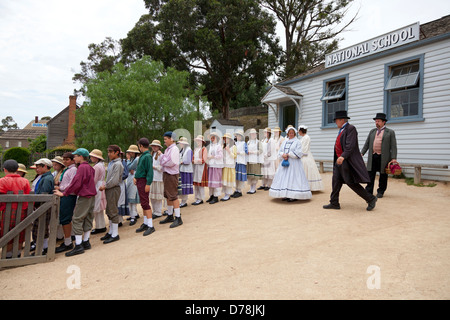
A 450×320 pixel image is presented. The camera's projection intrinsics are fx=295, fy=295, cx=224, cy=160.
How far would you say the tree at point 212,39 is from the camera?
23.1 metres

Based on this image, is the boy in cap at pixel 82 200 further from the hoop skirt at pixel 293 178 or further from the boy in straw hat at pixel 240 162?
the boy in straw hat at pixel 240 162

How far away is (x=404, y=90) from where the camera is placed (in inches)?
390

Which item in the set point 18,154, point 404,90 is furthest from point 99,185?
point 18,154

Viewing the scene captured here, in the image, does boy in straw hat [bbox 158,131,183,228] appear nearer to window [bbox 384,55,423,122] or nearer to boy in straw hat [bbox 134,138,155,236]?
boy in straw hat [bbox 134,138,155,236]

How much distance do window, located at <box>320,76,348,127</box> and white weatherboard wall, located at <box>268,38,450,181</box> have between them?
238mm

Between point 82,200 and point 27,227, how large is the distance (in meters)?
0.86

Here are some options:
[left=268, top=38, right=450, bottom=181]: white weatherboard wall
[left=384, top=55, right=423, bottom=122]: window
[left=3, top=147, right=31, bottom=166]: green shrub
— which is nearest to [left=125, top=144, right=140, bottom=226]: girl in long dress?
[left=268, top=38, right=450, bottom=181]: white weatherboard wall

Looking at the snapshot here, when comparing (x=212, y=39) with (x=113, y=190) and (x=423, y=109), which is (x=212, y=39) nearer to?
(x=423, y=109)

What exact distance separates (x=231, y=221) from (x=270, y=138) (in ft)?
13.2

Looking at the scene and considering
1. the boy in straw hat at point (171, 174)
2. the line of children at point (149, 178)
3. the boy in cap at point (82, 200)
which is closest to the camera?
the boy in cap at point (82, 200)

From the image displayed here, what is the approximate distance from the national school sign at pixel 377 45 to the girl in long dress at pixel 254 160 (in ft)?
18.7

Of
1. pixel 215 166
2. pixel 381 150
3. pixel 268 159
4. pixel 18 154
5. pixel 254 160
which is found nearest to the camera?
pixel 381 150

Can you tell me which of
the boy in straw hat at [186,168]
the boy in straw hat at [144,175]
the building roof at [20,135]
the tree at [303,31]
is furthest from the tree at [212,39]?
the building roof at [20,135]

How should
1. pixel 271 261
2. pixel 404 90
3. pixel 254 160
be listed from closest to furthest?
pixel 271 261 < pixel 254 160 < pixel 404 90
